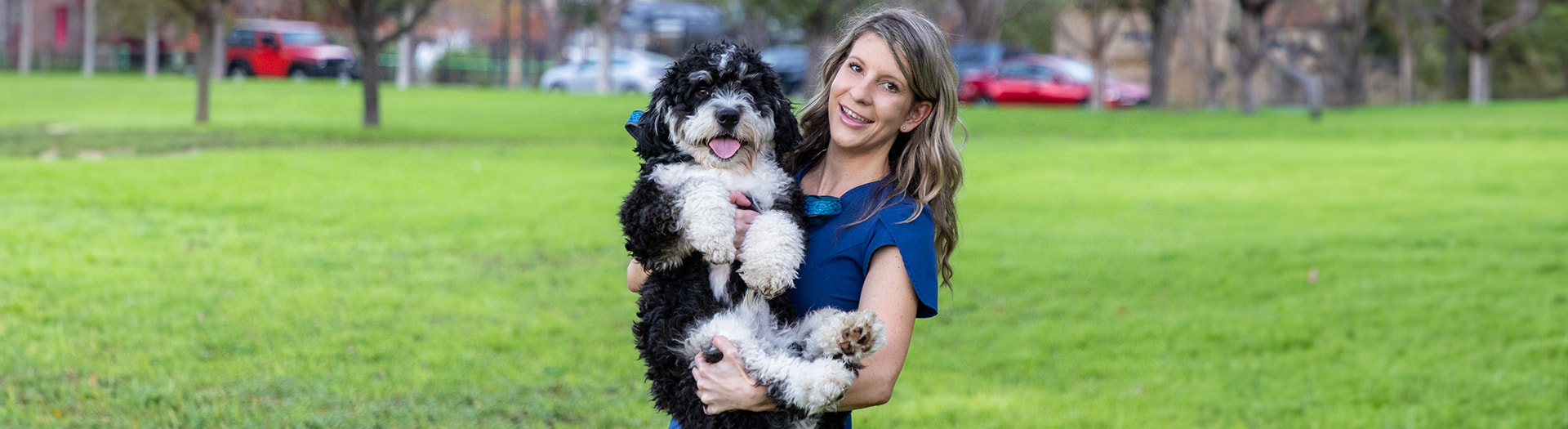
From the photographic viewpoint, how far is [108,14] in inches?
1678

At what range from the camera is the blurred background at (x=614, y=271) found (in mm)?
5965

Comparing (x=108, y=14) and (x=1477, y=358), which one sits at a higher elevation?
(x=108, y=14)

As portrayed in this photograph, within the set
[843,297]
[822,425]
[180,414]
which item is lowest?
[180,414]

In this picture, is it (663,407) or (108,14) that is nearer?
(663,407)

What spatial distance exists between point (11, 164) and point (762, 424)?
1266cm

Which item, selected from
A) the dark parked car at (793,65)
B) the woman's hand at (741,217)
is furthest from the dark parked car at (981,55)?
the woman's hand at (741,217)

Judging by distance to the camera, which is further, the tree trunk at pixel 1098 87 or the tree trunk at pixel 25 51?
the tree trunk at pixel 25 51

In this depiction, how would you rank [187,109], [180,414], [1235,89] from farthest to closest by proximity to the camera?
[1235,89] → [187,109] → [180,414]

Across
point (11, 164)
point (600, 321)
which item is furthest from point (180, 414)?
point (11, 164)

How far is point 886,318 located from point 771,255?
0.26 m

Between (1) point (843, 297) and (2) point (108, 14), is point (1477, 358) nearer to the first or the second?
(1) point (843, 297)

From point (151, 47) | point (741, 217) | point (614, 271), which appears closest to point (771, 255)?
point (741, 217)

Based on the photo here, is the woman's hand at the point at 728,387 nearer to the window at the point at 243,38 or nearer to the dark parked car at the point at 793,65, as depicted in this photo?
the dark parked car at the point at 793,65

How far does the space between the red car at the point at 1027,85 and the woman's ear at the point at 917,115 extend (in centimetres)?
2722
